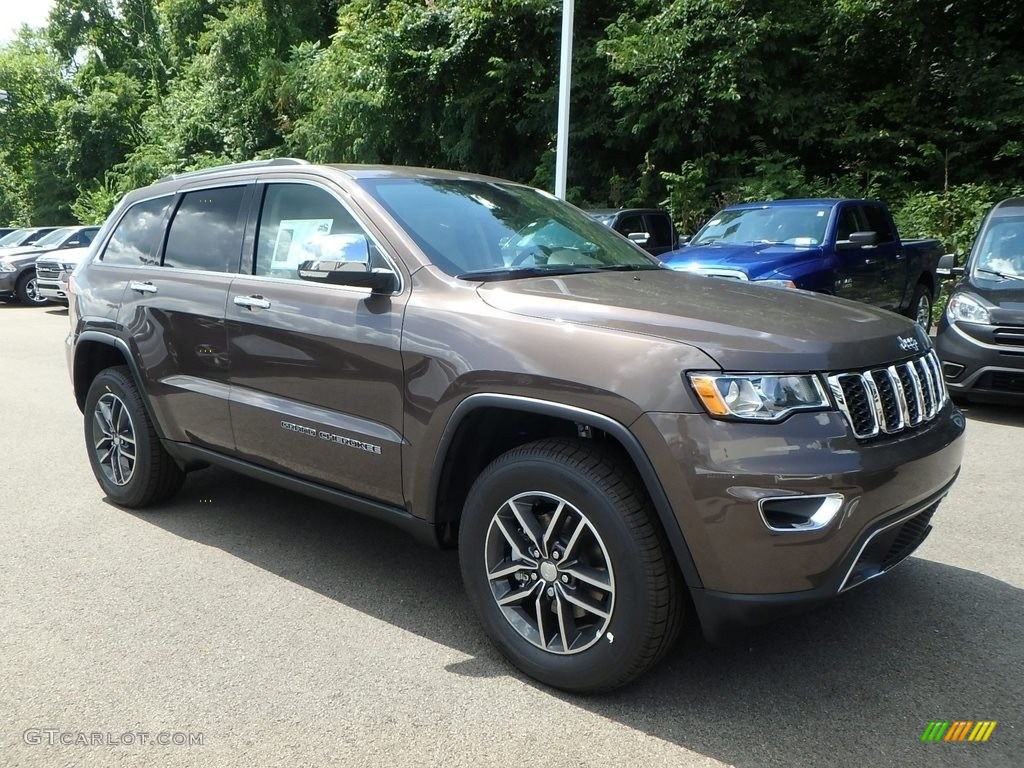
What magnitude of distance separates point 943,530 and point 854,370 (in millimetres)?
2230

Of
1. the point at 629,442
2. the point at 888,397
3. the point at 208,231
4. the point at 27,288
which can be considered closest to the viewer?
the point at 629,442

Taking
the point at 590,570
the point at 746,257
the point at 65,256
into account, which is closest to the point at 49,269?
the point at 65,256

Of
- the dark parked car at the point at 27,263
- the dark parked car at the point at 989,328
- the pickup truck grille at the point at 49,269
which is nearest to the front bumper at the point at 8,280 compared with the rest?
the dark parked car at the point at 27,263

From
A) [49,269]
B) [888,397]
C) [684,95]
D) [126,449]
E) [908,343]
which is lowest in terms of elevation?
[49,269]

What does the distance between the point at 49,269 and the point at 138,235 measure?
14.4m

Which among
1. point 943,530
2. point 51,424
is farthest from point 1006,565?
point 51,424

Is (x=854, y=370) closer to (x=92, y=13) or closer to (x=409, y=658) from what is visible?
(x=409, y=658)

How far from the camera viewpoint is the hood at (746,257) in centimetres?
866

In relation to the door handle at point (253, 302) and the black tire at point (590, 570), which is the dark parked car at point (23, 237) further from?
the black tire at point (590, 570)

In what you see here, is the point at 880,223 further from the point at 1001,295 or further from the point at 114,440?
the point at 114,440

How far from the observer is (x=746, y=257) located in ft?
29.3

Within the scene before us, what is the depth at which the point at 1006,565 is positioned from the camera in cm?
414

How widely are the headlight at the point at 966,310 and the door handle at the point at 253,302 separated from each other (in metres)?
5.85
